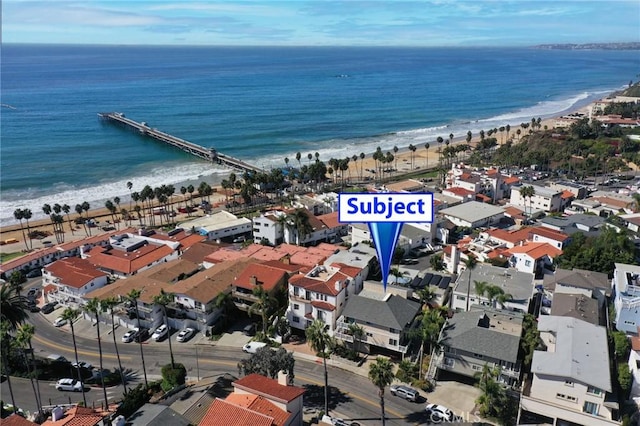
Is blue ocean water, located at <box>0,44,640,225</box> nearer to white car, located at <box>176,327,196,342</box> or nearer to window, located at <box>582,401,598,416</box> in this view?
white car, located at <box>176,327,196,342</box>

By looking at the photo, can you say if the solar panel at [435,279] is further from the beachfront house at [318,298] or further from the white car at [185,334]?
the white car at [185,334]

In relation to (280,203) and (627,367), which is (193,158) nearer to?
(280,203)

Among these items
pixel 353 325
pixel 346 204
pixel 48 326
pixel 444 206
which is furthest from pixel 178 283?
pixel 444 206

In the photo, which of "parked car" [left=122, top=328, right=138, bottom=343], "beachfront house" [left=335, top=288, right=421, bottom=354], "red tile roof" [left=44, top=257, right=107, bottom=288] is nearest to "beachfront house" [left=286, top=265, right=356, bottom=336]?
"beachfront house" [left=335, top=288, right=421, bottom=354]

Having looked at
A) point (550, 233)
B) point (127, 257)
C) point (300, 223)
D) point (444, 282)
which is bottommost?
point (127, 257)

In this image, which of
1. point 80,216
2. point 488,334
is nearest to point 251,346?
point 488,334

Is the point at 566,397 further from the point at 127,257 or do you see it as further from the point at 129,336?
the point at 127,257
